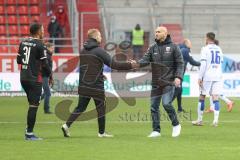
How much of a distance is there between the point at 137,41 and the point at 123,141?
65.1 feet

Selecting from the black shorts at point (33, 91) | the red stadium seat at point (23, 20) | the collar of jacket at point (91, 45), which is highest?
the collar of jacket at point (91, 45)

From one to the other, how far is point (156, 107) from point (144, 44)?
19.5 meters

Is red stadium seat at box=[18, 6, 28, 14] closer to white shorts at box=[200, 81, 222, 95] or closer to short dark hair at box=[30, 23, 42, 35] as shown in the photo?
white shorts at box=[200, 81, 222, 95]

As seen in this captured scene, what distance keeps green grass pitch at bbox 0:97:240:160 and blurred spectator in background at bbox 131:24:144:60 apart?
11.8m

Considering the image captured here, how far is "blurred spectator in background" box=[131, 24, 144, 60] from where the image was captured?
34969mm

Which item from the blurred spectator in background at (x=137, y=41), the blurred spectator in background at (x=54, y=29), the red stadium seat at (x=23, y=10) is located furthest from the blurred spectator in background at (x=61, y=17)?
the blurred spectator in background at (x=137, y=41)

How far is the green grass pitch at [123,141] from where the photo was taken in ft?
43.2

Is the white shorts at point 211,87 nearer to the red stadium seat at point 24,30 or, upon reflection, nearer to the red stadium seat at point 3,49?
the red stadium seat at point 3,49

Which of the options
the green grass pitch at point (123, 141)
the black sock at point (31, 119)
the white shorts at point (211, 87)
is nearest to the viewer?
the green grass pitch at point (123, 141)

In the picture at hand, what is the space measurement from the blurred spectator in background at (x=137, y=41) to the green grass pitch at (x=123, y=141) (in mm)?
11828

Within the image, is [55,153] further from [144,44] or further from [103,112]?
[144,44]

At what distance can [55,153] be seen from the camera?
13422 millimetres

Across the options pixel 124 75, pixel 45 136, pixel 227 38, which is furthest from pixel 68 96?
pixel 45 136

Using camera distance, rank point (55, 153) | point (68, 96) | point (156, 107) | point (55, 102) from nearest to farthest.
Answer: point (55, 153) < point (156, 107) < point (55, 102) < point (68, 96)
